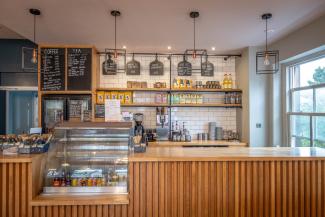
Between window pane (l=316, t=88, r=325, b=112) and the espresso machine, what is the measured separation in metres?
2.79

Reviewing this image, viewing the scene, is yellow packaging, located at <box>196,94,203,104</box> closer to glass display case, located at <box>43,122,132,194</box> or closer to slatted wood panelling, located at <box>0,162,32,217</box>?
glass display case, located at <box>43,122,132,194</box>

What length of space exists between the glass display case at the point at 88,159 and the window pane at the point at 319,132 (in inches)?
121

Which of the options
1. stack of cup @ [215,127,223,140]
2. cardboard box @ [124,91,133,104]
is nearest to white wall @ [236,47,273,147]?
stack of cup @ [215,127,223,140]

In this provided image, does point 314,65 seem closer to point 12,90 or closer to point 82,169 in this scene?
point 82,169

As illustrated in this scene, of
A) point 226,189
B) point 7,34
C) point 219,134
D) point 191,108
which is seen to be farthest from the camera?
point 191,108

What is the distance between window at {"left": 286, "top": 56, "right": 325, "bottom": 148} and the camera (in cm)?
347

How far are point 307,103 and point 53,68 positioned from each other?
478cm

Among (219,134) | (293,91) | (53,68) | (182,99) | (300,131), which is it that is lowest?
(219,134)

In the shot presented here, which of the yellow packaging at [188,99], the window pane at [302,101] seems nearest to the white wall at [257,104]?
the window pane at [302,101]

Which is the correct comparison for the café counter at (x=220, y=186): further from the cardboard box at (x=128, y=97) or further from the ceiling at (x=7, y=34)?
the ceiling at (x=7, y=34)

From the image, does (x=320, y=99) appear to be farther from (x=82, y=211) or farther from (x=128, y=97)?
(x=82, y=211)

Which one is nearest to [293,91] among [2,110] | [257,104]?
[257,104]

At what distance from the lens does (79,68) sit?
4.37 meters

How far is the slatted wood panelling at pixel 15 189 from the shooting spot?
2072mm
